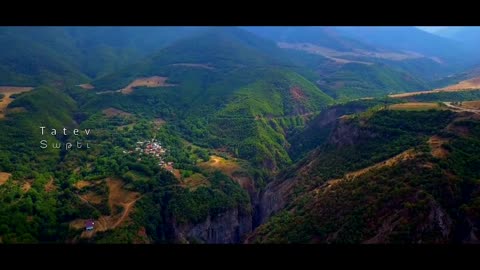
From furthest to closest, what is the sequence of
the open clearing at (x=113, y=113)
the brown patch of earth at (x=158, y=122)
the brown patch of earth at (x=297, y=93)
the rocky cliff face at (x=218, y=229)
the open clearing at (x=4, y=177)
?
the brown patch of earth at (x=297, y=93) < the open clearing at (x=113, y=113) < the brown patch of earth at (x=158, y=122) < the open clearing at (x=4, y=177) < the rocky cliff face at (x=218, y=229)

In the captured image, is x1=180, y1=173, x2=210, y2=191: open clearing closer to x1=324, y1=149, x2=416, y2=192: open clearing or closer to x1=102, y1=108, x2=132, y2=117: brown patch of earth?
x1=324, y1=149, x2=416, y2=192: open clearing

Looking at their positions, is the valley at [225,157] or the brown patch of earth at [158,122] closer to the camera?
the valley at [225,157]

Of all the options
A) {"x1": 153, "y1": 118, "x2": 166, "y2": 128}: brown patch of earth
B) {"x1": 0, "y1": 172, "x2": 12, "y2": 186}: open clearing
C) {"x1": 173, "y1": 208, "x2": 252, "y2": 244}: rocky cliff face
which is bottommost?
{"x1": 173, "y1": 208, "x2": 252, "y2": 244}: rocky cliff face

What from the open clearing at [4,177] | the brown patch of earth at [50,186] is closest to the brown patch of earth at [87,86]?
the open clearing at [4,177]

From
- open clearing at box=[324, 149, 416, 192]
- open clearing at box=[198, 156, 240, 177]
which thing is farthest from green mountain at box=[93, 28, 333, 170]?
open clearing at box=[324, 149, 416, 192]

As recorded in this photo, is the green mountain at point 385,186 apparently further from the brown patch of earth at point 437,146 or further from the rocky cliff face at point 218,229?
the rocky cliff face at point 218,229

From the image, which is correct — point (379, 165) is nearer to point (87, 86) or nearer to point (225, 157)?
point (225, 157)
